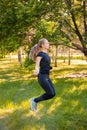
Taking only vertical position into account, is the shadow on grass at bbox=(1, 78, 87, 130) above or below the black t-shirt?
below

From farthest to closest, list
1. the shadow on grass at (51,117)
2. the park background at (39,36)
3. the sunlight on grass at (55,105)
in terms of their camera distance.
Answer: the park background at (39,36) < the sunlight on grass at (55,105) < the shadow on grass at (51,117)

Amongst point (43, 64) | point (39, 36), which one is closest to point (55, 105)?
point (43, 64)

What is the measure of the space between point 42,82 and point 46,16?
12636mm

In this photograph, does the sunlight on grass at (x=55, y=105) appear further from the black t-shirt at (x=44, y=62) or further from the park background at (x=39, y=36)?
the black t-shirt at (x=44, y=62)

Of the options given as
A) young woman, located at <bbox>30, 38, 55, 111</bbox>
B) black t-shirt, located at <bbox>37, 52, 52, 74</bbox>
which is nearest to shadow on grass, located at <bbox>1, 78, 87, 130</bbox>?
young woman, located at <bbox>30, 38, 55, 111</bbox>

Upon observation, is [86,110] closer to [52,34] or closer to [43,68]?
[43,68]

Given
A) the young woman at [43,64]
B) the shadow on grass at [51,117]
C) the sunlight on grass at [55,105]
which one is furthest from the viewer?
the sunlight on grass at [55,105]

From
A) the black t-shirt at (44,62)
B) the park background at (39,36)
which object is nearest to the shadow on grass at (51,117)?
the park background at (39,36)

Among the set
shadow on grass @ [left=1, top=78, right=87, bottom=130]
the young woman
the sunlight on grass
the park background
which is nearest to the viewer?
the young woman

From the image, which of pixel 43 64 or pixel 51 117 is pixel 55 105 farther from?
pixel 43 64

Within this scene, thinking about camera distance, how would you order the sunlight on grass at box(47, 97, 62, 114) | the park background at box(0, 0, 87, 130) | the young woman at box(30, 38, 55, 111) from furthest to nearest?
the park background at box(0, 0, 87, 130), the sunlight on grass at box(47, 97, 62, 114), the young woman at box(30, 38, 55, 111)

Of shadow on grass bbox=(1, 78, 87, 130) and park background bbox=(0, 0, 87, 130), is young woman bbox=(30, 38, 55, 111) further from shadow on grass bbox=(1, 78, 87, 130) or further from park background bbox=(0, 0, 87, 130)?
park background bbox=(0, 0, 87, 130)

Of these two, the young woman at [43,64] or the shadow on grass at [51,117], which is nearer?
the young woman at [43,64]

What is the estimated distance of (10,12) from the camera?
19609mm
